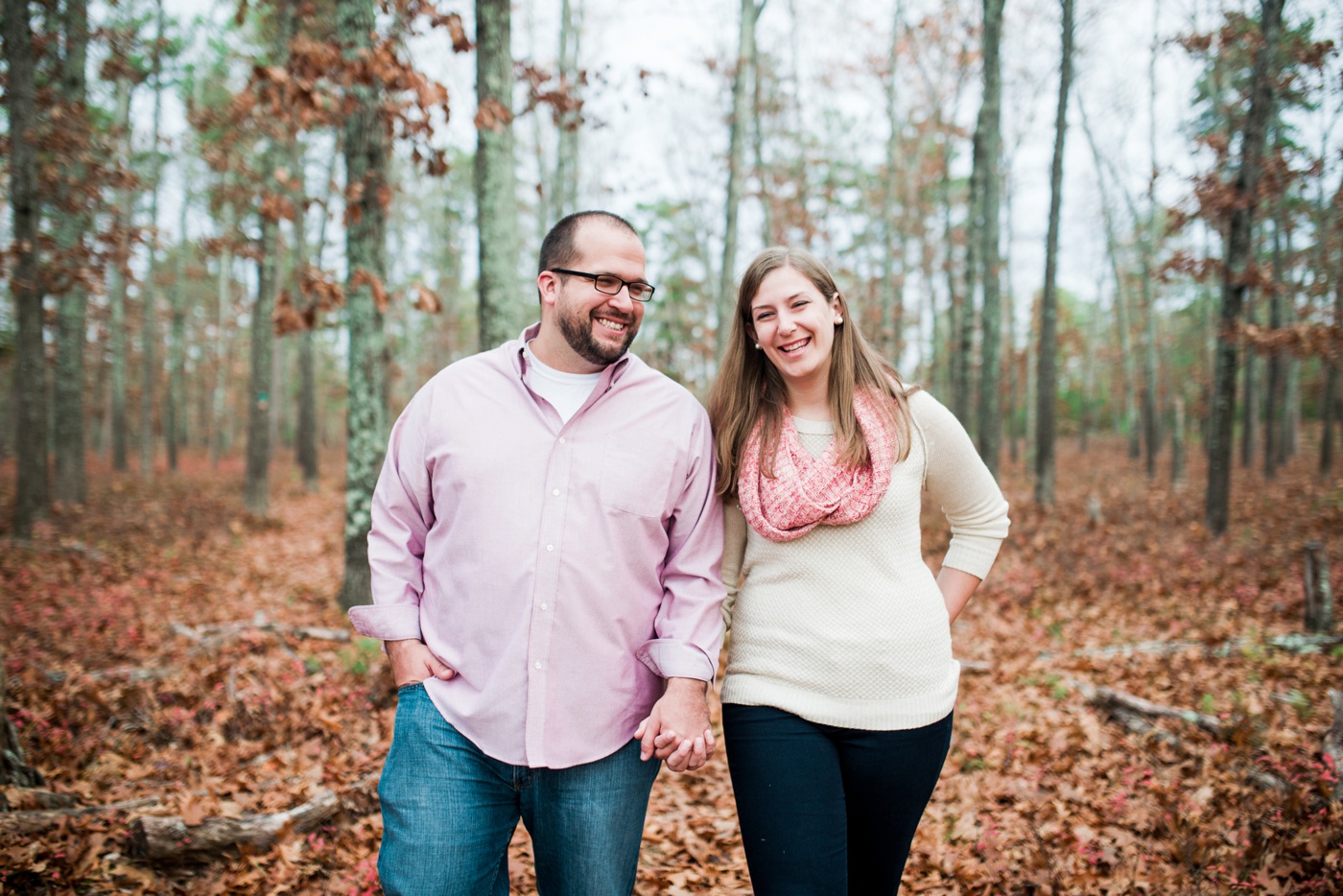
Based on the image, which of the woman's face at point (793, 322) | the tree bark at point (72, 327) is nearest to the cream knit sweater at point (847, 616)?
the woman's face at point (793, 322)

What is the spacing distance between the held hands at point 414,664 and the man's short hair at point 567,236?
1.19m

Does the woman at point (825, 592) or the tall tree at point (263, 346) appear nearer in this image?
the woman at point (825, 592)

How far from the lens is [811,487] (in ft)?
7.45

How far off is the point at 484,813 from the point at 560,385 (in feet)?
4.19

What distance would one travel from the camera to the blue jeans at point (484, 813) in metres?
2.09

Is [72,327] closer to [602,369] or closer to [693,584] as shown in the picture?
[602,369]

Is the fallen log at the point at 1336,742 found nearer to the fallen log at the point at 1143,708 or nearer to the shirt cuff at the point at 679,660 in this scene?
the fallen log at the point at 1143,708

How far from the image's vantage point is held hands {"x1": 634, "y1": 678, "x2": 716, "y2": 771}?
2.12 m

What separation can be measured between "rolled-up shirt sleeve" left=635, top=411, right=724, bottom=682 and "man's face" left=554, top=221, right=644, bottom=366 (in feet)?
1.26

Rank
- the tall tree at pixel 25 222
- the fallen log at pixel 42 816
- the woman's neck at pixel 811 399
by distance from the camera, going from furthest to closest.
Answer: the tall tree at pixel 25 222, the fallen log at pixel 42 816, the woman's neck at pixel 811 399

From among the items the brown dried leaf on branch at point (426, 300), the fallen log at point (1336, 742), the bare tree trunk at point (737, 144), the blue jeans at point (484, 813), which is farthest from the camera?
the bare tree trunk at point (737, 144)

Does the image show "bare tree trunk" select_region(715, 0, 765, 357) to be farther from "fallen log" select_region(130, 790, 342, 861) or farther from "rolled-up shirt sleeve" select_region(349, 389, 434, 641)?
"rolled-up shirt sleeve" select_region(349, 389, 434, 641)

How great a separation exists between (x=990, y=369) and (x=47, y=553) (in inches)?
577

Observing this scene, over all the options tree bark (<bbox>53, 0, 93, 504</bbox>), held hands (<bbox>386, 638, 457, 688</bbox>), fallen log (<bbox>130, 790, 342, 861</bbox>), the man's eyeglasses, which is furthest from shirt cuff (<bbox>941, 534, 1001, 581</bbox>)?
tree bark (<bbox>53, 0, 93, 504</bbox>)
